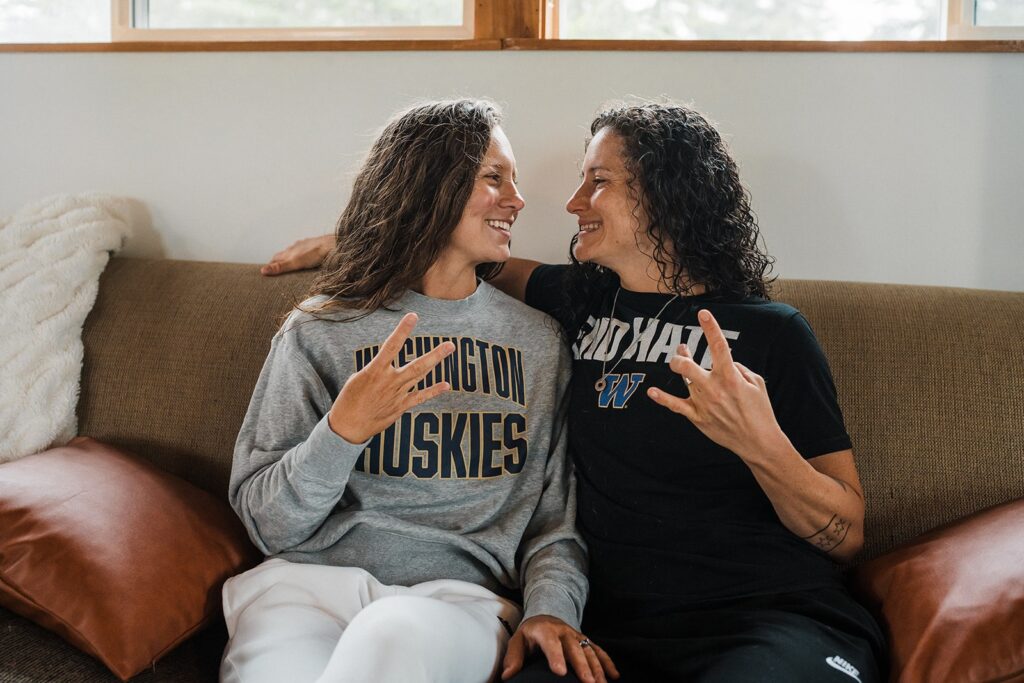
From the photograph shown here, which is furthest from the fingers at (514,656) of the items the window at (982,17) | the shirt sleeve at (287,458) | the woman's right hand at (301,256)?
the window at (982,17)

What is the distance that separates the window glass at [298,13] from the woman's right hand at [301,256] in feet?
1.79

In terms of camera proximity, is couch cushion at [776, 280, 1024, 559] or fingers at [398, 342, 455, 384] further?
couch cushion at [776, 280, 1024, 559]

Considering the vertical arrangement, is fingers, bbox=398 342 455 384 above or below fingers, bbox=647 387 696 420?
above

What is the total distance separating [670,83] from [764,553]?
Result: 3.27ft

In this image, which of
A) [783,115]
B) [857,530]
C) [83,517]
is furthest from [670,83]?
[83,517]

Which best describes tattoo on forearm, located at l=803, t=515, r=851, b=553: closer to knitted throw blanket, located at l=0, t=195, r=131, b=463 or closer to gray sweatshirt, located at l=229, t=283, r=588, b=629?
gray sweatshirt, located at l=229, t=283, r=588, b=629

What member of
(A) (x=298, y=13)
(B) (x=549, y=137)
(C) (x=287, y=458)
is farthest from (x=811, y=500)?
(A) (x=298, y=13)

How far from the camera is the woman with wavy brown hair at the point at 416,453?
47.2 inches

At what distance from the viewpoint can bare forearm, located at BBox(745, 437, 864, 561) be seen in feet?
3.92

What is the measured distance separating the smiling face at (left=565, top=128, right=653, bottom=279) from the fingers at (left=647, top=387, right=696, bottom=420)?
404 mm

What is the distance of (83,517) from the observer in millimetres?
1364

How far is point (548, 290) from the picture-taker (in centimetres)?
164

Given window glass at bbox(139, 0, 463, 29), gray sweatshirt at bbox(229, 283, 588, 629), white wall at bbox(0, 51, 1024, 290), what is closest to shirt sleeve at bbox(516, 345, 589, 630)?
gray sweatshirt at bbox(229, 283, 588, 629)

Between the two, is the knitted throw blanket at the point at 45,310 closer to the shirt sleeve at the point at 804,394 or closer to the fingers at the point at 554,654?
the fingers at the point at 554,654
